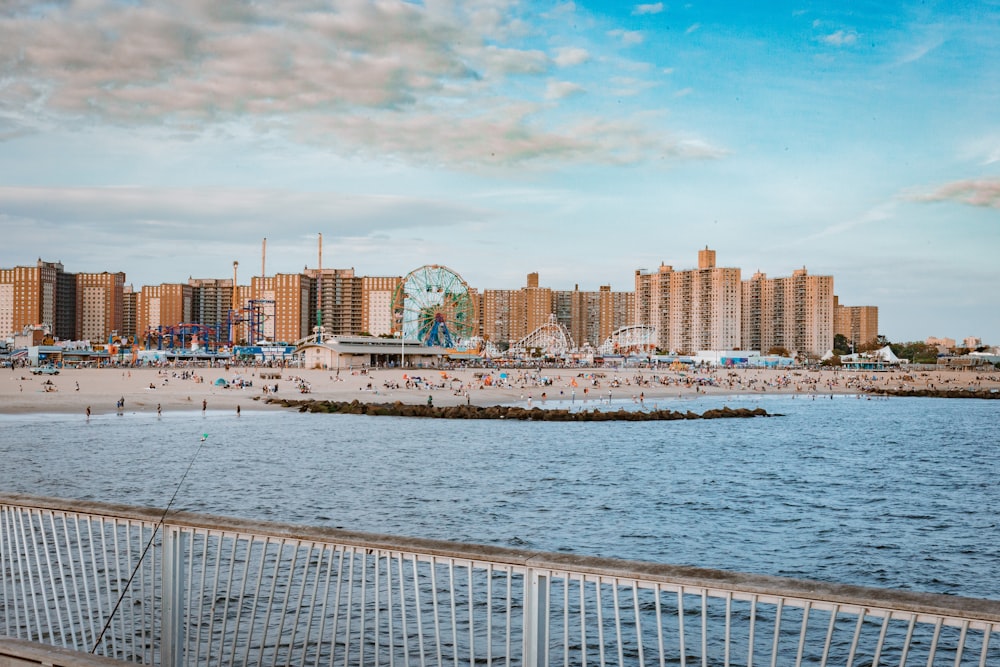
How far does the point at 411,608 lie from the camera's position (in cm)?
1334

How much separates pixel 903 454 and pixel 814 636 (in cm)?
3410

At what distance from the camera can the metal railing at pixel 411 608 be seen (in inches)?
154

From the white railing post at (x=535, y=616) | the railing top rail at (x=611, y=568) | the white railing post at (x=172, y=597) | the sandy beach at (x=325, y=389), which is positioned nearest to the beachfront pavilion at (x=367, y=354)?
the sandy beach at (x=325, y=389)

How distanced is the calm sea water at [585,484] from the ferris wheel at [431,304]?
7597 centimetres

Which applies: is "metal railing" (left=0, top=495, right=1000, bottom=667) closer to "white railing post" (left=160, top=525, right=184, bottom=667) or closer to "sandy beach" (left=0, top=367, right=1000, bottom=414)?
"white railing post" (left=160, top=525, right=184, bottom=667)

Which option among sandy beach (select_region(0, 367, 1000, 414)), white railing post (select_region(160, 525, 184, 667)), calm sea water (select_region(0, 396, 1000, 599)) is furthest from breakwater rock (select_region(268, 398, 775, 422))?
white railing post (select_region(160, 525, 184, 667))

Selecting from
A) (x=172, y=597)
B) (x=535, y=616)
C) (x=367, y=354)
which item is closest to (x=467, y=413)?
(x=172, y=597)

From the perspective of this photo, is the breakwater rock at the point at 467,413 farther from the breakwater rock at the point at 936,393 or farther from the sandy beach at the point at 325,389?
the breakwater rock at the point at 936,393

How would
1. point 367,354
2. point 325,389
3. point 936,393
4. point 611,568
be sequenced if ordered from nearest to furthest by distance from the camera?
point 611,568 → point 325,389 → point 936,393 → point 367,354

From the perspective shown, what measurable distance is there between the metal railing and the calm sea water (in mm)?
2153

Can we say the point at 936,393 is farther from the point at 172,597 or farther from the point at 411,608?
the point at 172,597

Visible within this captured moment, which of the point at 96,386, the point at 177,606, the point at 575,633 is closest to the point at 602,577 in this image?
the point at 177,606

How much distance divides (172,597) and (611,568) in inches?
107

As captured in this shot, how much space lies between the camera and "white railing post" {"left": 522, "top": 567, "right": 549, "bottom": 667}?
4.06 metres
